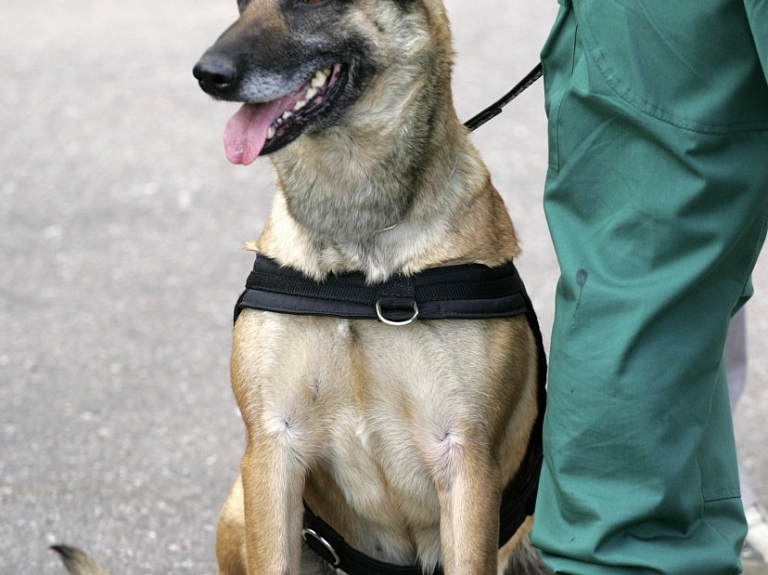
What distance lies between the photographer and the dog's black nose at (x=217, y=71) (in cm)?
230

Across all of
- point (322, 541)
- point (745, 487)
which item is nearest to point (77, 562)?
point (322, 541)

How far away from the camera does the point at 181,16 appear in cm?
862

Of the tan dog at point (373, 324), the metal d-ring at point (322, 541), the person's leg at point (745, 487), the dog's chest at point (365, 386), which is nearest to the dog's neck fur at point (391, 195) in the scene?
the tan dog at point (373, 324)

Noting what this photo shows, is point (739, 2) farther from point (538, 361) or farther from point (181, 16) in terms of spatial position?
point (181, 16)

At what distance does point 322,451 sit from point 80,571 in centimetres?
76

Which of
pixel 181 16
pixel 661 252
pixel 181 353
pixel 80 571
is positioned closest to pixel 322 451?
pixel 80 571

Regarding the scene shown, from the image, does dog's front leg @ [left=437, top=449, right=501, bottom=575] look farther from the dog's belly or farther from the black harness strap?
the black harness strap

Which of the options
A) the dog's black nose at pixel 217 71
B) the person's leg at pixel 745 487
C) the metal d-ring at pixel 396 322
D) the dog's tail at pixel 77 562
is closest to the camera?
the dog's black nose at pixel 217 71

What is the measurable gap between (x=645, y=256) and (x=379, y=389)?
731 mm

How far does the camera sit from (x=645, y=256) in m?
1.96

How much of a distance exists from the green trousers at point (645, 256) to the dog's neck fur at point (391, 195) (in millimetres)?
450

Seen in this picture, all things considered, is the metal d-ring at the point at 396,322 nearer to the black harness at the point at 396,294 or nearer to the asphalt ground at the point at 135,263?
the black harness at the point at 396,294

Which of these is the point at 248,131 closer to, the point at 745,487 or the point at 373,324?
the point at 373,324

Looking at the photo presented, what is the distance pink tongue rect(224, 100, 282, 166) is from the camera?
2.33m
